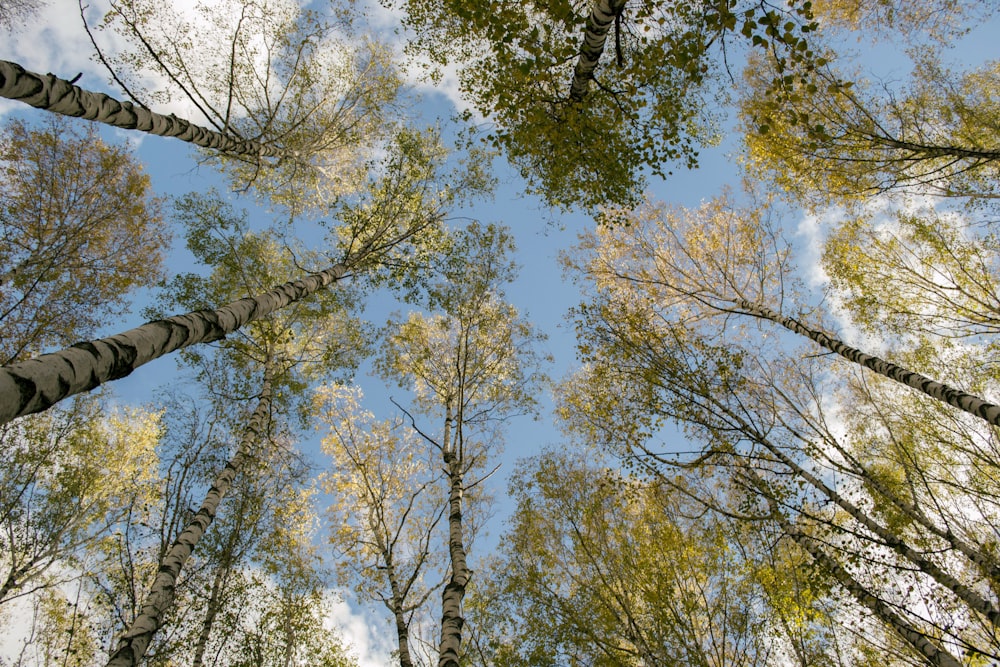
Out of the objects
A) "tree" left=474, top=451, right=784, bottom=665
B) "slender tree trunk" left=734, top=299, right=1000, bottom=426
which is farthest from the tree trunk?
"slender tree trunk" left=734, top=299, right=1000, bottom=426

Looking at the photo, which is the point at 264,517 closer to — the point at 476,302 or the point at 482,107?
the point at 476,302

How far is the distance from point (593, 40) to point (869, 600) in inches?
328

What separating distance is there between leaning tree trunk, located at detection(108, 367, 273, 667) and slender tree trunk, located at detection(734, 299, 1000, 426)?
10.3 meters

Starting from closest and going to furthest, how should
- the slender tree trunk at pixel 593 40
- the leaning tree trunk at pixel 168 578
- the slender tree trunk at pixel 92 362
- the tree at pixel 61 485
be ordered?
the slender tree trunk at pixel 92 362, the leaning tree trunk at pixel 168 578, the slender tree trunk at pixel 593 40, the tree at pixel 61 485

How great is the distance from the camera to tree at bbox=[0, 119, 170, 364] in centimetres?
1048

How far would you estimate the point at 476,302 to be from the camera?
34.9 feet

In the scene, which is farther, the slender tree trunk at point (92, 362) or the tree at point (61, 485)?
the tree at point (61, 485)

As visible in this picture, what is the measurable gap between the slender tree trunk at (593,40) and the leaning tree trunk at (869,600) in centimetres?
588

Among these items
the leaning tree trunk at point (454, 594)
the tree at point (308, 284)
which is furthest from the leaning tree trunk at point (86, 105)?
the leaning tree trunk at point (454, 594)

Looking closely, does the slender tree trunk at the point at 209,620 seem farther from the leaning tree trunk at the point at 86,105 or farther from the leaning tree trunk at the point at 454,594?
the leaning tree trunk at the point at 86,105

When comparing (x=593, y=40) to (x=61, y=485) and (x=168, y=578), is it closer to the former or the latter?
(x=168, y=578)

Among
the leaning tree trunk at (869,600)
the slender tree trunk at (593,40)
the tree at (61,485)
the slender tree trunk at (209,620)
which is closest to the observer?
the slender tree trunk at (593,40)

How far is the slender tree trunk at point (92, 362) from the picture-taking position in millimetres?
2412

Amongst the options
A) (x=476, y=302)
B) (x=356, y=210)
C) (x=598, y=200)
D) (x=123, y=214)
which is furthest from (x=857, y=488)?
(x=123, y=214)
